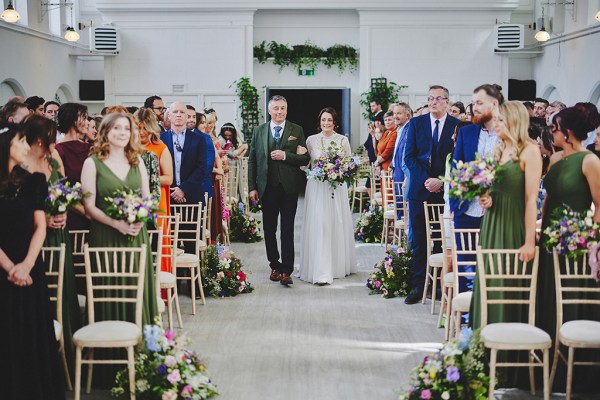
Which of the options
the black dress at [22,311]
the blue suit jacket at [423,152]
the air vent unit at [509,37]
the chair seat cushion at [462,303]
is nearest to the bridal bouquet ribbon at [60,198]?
the black dress at [22,311]

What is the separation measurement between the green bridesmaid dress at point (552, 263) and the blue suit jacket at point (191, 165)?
409 cm

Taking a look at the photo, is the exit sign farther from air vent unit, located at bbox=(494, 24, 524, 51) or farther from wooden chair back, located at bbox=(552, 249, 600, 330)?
wooden chair back, located at bbox=(552, 249, 600, 330)

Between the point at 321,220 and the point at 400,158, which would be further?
the point at 400,158

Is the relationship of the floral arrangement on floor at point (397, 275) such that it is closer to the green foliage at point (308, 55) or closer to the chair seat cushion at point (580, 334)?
the chair seat cushion at point (580, 334)

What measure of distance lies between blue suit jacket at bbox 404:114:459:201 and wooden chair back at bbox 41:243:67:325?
3863mm

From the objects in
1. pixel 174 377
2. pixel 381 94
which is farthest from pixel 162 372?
pixel 381 94

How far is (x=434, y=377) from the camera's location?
16.1ft

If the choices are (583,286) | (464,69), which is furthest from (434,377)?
(464,69)

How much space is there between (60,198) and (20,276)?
90 cm

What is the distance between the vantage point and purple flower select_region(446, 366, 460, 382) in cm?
483

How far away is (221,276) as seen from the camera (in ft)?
28.4

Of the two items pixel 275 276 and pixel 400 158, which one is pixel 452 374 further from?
pixel 400 158

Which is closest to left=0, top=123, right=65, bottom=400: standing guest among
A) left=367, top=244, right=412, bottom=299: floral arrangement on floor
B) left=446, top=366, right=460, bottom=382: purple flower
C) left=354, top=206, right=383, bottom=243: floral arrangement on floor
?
left=446, top=366, right=460, bottom=382: purple flower

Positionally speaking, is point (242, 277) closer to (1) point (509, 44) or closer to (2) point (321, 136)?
(2) point (321, 136)
